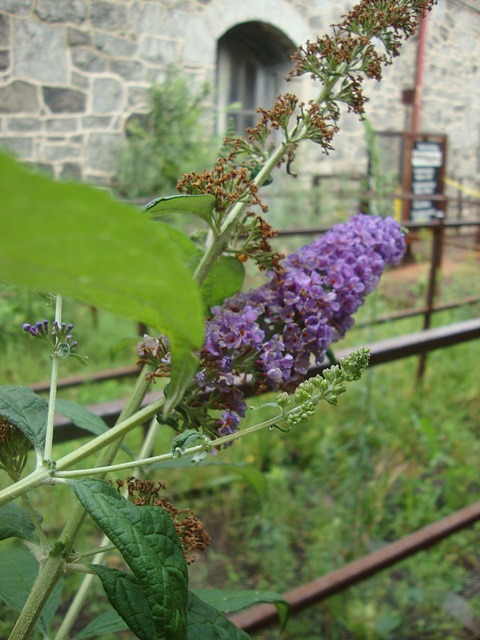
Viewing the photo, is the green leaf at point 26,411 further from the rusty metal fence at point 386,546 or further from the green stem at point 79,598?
the rusty metal fence at point 386,546

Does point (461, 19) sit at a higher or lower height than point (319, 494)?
higher

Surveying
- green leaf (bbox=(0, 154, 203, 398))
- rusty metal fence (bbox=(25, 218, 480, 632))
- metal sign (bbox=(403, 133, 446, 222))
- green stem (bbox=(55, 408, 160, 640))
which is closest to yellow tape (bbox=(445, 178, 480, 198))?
metal sign (bbox=(403, 133, 446, 222))

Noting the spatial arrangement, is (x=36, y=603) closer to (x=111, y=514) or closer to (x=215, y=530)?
(x=111, y=514)

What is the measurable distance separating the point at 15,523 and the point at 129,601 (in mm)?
106

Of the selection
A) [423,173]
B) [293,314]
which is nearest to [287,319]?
[293,314]

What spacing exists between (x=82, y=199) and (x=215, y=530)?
6.03 feet

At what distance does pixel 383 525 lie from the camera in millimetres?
1897

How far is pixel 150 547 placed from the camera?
1.09 feet

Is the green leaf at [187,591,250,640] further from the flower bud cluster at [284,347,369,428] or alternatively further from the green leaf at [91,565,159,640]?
the flower bud cluster at [284,347,369,428]

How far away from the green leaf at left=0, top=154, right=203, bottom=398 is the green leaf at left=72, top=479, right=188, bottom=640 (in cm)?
17

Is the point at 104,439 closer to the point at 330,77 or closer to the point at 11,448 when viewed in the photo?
the point at 11,448

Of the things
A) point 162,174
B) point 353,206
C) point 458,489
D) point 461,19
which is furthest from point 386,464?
point 461,19

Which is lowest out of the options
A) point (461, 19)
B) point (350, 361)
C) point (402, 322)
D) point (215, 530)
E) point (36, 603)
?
point (215, 530)

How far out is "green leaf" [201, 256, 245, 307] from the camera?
47 cm
